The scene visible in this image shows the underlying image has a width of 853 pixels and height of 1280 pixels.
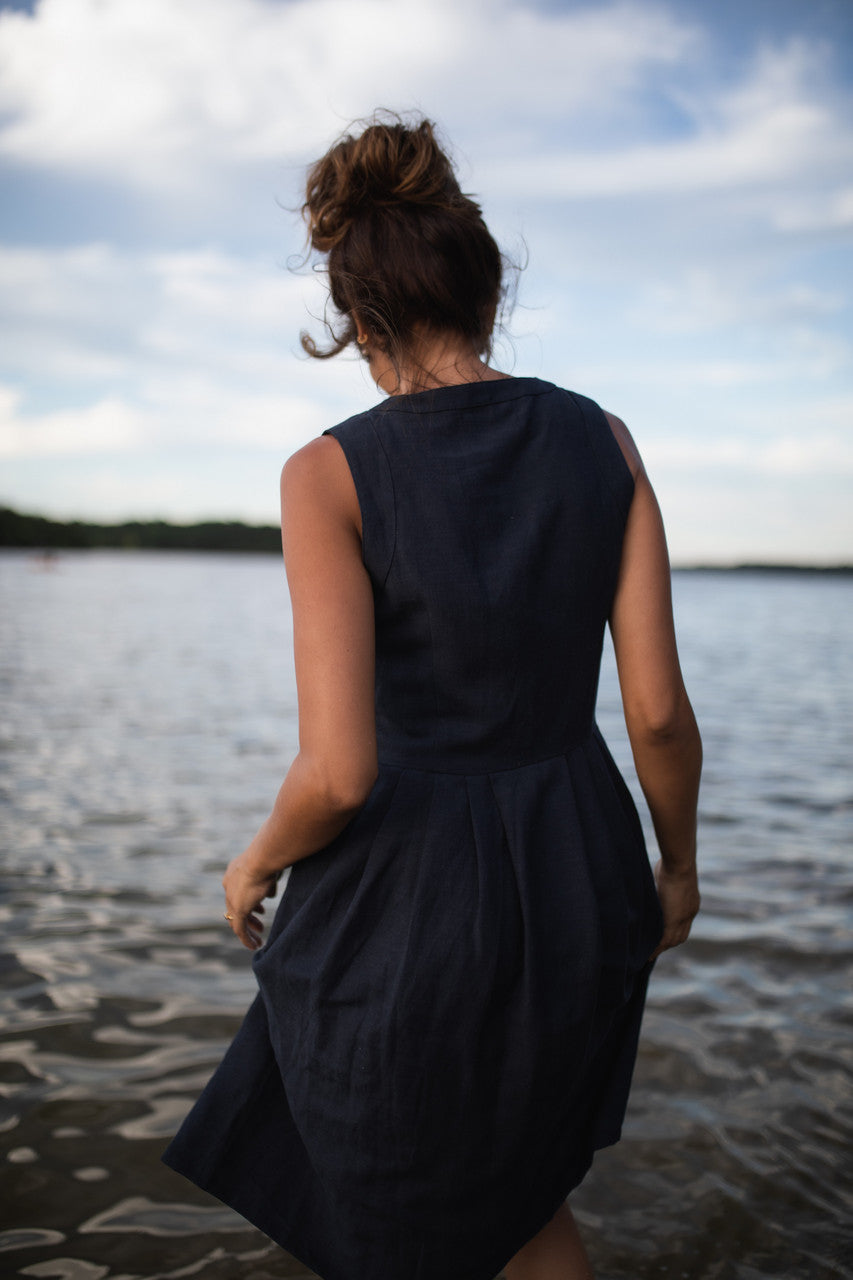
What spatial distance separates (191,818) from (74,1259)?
3498 mm

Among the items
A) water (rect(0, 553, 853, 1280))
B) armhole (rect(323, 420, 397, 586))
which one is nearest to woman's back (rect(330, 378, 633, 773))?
armhole (rect(323, 420, 397, 586))

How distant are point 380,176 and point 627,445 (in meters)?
0.51

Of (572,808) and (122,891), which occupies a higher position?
(572,808)

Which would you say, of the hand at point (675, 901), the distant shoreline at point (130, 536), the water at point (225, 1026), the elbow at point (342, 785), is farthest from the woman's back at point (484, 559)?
the distant shoreline at point (130, 536)

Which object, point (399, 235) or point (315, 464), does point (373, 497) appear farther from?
point (399, 235)

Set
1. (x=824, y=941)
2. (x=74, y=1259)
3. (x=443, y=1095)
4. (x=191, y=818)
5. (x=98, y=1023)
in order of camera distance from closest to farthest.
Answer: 1. (x=443, y=1095)
2. (x=74, y=1259)
3. (x=98, y=1023)
4. (x=824, y=941)
5. (x=191, y=818)

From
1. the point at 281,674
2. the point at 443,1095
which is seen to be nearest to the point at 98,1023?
the point at 443,1095

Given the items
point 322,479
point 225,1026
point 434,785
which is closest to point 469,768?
point 434,785

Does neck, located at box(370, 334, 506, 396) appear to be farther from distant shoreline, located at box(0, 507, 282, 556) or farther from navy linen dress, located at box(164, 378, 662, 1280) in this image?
distant shoreline, located at box(0, 507, 282, 556)

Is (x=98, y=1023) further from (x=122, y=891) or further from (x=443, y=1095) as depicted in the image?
(x=443, y=1095)

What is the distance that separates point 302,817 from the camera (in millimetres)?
1225

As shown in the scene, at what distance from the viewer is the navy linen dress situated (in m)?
1.22

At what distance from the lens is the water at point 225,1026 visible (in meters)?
2.24

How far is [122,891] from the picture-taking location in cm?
428
